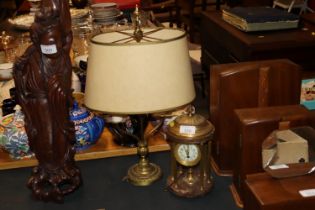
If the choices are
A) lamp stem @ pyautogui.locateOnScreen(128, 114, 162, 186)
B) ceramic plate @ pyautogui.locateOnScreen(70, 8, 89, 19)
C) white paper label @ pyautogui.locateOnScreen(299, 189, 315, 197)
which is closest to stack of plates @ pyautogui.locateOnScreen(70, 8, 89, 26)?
ceramic plate @ pyautogui.locateOnScreen(70, 8, 89, 19)

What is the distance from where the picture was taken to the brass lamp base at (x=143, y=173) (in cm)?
116

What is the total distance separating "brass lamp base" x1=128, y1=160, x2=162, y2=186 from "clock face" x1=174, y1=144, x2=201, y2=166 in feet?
0.44

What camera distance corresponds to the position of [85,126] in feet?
4.11

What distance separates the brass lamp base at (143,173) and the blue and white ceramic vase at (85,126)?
17cm

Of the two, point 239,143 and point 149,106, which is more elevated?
point 149,106

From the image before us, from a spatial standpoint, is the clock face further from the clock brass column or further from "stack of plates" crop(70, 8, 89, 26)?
"stack of plates" crop(70, 8, 89, 26)

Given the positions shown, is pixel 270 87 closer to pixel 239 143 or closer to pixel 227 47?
pixel 239 143

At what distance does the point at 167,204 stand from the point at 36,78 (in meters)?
0.48

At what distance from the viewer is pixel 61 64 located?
3.43ft

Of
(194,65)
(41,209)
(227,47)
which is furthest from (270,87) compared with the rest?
(194,65)

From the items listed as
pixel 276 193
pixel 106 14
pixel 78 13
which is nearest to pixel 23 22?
pixel 78 13

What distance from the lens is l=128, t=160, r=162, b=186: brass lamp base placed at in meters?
1.16

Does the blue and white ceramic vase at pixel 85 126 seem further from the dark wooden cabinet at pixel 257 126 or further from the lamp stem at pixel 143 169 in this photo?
the dark wooden cabinet at pixel 257 126

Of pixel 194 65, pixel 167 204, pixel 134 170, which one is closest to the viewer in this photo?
pixel 167 204
